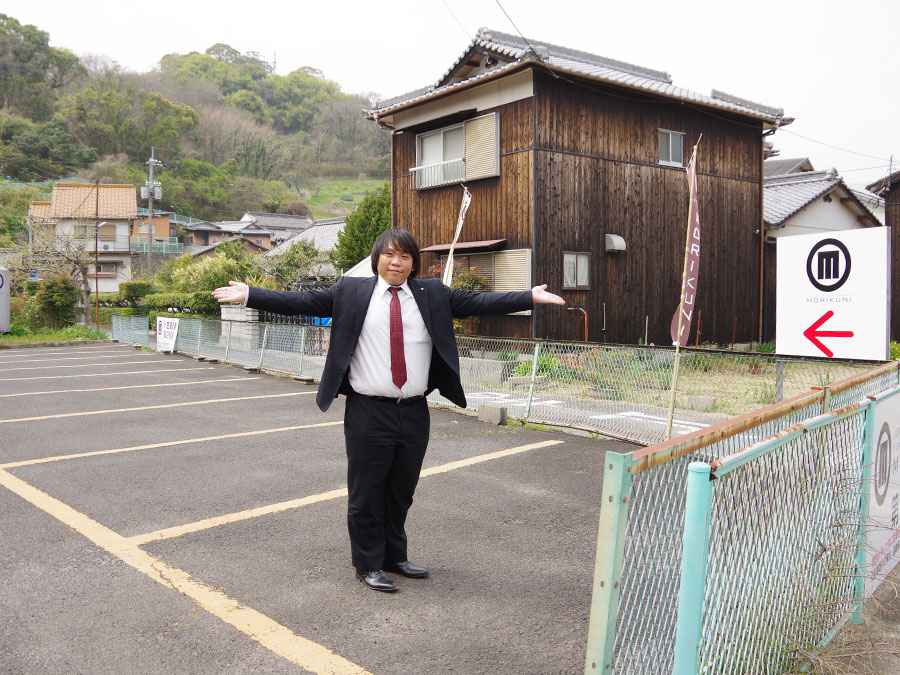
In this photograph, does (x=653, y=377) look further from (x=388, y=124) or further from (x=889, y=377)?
(x=388, y=124)

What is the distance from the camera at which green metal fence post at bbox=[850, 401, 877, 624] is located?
3.40 m

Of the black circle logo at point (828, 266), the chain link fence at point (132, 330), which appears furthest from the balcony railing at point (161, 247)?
the black circle logo at point (828, 266)

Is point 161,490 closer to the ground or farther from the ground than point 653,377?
closer to the ground

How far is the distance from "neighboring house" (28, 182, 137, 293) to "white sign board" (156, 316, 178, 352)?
2475cm

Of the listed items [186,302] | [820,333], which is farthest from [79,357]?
[820,333]

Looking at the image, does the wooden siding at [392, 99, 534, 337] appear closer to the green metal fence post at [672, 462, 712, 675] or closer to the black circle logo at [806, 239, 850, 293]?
the black circle logo at [806, 239, 850, 293]

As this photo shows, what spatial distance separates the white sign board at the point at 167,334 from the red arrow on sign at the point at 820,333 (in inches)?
612

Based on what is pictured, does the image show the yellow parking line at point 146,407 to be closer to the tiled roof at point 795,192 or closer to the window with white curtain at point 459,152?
the window with white curtain at point 459,152

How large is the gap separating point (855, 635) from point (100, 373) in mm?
14162

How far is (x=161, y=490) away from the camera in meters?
5.66

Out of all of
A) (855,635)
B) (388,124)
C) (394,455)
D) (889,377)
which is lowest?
(855,635)

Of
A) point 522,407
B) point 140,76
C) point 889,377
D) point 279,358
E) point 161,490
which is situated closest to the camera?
point 889,377

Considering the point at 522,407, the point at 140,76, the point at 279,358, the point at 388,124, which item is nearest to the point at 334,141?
the point at 140,76

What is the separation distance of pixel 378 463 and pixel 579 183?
1317cm
